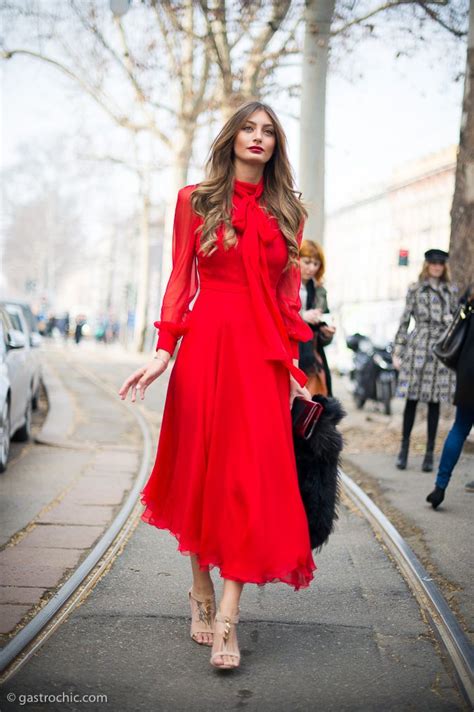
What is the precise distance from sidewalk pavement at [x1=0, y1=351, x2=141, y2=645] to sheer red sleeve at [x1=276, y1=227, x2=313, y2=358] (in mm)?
1547

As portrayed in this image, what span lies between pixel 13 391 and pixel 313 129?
5.62 m

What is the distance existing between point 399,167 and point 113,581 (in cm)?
6695

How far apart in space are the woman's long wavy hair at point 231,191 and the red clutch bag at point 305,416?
21.1 inches

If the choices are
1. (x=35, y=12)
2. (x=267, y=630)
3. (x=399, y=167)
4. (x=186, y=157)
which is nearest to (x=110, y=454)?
(x=267, y=630)

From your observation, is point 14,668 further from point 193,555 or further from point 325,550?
point 325,550

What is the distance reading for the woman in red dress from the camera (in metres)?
3.78

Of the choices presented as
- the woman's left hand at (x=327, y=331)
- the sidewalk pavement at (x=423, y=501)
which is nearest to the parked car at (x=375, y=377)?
the sidewalk pavement at (x=423, y=501)

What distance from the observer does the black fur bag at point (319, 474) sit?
13.0 feet

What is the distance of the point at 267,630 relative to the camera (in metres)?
4.30

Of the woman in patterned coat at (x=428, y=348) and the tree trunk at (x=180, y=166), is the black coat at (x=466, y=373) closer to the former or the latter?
the woman in patterned coat at (x=428, y=348)

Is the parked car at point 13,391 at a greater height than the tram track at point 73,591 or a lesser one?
greater

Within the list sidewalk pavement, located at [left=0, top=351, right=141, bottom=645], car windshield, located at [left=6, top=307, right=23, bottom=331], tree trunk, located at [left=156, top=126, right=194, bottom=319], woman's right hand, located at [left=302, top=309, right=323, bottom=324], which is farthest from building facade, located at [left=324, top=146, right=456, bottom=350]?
woman's right hand, located at [left=302, top=309, right=323, bottom=324]

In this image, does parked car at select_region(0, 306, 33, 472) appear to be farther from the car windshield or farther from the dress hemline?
the dress hemline

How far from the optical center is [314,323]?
302 inches
